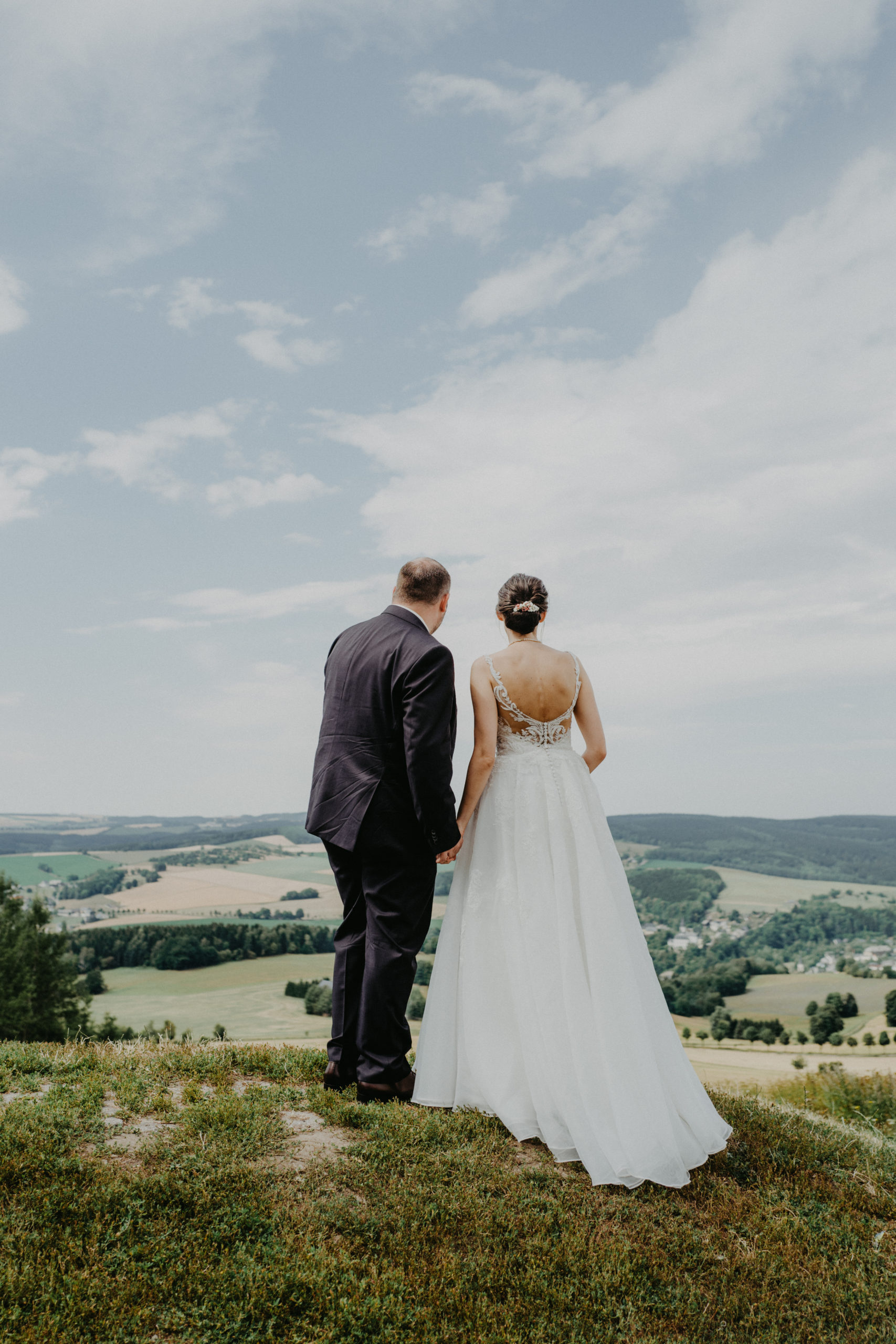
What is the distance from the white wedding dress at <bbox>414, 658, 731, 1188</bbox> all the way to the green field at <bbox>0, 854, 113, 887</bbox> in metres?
46.5

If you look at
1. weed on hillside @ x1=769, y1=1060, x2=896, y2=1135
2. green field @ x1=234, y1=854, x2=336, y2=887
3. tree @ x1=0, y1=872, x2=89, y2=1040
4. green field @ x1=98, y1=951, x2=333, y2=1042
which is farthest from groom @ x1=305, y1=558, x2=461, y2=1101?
green field @ x1=234, y1=854, x2=336, y2=887

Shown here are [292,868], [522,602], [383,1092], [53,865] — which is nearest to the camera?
[383,1092]

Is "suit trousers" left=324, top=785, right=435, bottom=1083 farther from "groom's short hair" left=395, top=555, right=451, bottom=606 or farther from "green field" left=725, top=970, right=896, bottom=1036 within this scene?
"green field" left=725, top=970, right=896, bottom=1036

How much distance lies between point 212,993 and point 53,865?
93.1 feet

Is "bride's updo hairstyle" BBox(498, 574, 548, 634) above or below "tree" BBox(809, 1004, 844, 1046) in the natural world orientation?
above

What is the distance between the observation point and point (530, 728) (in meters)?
5.84

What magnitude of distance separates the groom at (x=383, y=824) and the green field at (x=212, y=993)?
35717 mm

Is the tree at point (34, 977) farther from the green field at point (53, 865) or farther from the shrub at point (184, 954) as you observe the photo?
the shrub at point (184, 954)

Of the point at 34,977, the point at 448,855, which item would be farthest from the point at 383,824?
the point at 34,977

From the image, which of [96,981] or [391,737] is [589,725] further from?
[96,981]

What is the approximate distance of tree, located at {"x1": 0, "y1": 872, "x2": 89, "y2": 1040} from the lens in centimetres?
3938

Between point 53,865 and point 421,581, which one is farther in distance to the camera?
point 53,865

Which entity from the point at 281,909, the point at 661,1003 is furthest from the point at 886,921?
the point at 661,1003

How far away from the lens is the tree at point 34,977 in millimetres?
39375
